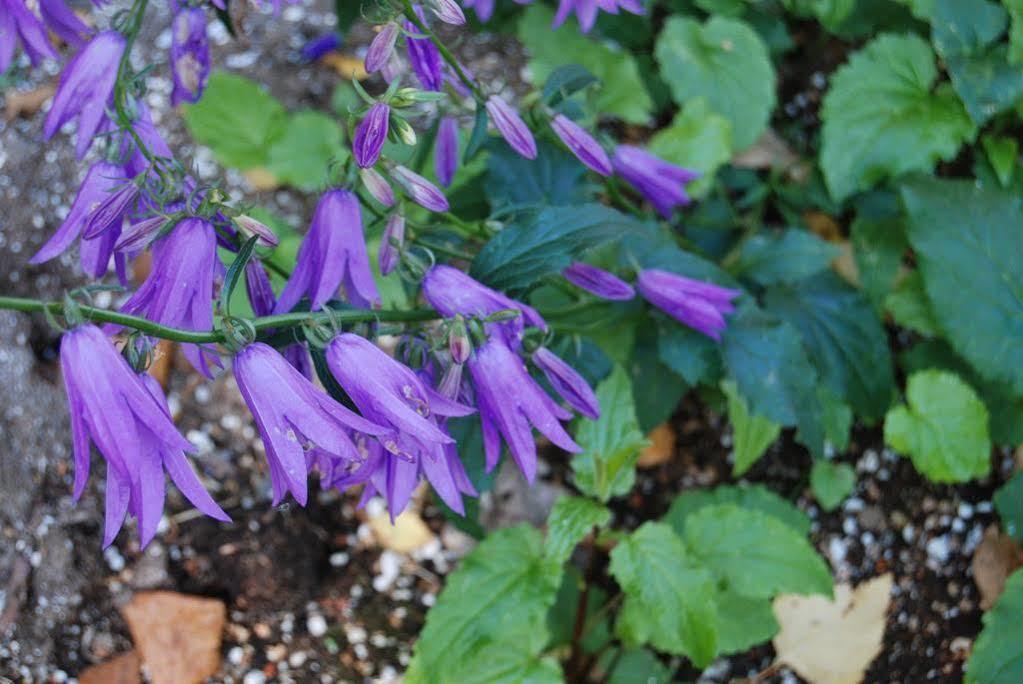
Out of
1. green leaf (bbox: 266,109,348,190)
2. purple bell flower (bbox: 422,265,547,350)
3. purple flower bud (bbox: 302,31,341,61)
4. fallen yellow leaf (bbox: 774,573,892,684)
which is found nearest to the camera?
purple bell flower (bbox: 422,265,547,350)

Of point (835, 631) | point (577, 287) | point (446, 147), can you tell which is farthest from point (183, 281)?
point (835, 631)

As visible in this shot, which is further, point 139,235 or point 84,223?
point 84,223

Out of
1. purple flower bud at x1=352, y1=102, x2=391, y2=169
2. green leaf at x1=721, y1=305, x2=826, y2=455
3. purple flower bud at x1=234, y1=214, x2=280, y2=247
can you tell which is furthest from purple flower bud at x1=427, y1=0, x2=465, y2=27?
green leaf at x1=721, y1=305, x2=826, y2=455

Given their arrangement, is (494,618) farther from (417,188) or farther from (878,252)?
(878,252)

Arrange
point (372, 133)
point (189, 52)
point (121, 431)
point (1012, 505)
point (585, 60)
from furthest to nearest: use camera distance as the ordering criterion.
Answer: point (585, 60)
point (1012, 505)
point (189, 52)
point (372, 133)
point (121, 431)

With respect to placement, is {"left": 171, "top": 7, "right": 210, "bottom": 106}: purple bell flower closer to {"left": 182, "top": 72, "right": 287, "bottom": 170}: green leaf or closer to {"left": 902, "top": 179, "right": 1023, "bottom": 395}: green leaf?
{"left": 182, "top": 72, "right": 287, "bottom": 170}: green leaf

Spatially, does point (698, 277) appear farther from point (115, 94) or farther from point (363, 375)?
point (115, 94)

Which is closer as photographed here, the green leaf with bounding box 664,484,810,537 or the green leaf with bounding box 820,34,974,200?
the green leaf with bounding box 664,484,810,537

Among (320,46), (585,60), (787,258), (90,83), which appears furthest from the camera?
(320,46)
